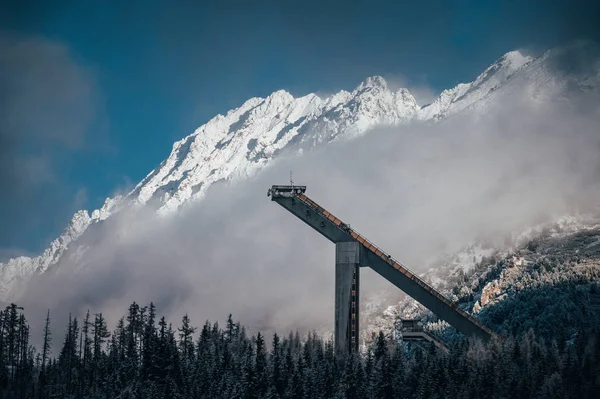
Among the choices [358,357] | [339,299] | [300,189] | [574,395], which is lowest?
[574,395]

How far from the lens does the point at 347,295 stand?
138000 mm

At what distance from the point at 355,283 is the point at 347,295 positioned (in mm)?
2592

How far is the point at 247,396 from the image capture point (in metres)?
122

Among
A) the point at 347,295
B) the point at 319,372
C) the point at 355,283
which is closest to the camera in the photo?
the point at 319,372

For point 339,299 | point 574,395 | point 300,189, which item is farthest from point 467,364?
point 300,189

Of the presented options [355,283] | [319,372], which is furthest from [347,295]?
[319,372]

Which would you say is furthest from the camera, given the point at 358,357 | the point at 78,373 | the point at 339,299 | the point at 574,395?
the point at 78,373

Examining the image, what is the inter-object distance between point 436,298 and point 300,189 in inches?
1200

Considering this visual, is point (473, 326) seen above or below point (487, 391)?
above

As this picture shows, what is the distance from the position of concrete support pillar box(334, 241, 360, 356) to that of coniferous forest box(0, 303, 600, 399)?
4.42 m

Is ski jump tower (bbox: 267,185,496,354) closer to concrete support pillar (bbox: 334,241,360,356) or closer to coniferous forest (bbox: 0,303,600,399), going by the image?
concrete support pillar (bbox: 334,241,360,356)

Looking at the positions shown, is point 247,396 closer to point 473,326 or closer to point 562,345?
point 473,326

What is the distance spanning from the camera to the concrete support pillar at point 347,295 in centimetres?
13712

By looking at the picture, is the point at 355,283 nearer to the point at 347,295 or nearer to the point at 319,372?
the point at 347,295
